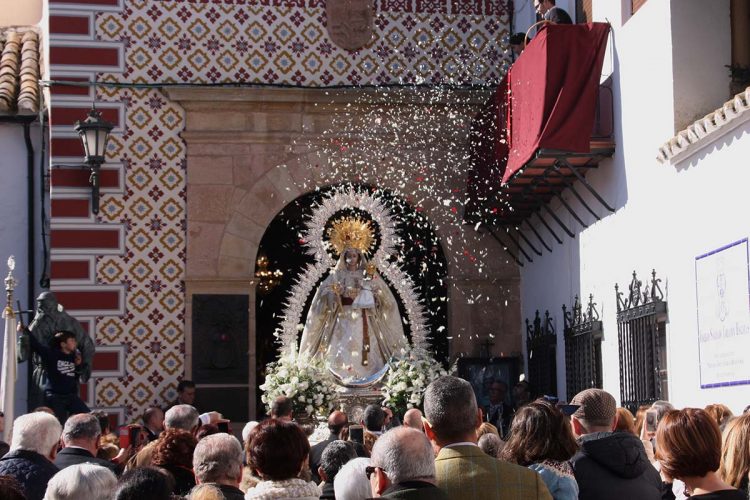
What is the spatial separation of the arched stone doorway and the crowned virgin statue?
112 centimetres

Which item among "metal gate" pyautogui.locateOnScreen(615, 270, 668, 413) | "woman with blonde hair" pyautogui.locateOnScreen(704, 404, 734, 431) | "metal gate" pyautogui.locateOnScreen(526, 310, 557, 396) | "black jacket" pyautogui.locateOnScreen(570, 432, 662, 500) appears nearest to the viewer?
"black jacket" pyautogui.locateOnScreen(570, 432, 662, 500)

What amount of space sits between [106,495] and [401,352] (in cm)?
1001

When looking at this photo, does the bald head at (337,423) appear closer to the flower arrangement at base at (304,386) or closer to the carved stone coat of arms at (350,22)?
the flower arrangement at base at (304,386)

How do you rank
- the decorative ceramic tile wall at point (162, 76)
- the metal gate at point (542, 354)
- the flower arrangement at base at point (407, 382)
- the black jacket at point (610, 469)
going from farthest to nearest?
the decorative ceramic tile wall at point (162, 76)
the metal gate at point (542, 354)
the flower arrangement at base at point (407, 382)
the black jacket at point (610, 469)

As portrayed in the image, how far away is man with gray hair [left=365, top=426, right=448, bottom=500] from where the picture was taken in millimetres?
5000

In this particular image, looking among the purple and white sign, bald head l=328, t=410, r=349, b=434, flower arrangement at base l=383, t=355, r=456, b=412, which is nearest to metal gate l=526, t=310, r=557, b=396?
flower arrangement at base l=383, t=355, r=456, b=412

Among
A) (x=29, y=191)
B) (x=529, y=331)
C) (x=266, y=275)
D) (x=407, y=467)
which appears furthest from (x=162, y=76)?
(x=407, y=467)

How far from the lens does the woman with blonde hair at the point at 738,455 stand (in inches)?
208

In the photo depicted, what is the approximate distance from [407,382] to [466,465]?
925 cm

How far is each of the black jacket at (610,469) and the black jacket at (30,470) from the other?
2.38 metres

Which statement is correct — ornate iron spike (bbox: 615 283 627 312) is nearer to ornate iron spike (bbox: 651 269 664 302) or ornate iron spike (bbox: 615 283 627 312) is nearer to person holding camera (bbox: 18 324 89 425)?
ornate iron spike (bbox: 651 269 664 302)

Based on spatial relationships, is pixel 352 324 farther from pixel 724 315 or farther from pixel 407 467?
pixel 407 467

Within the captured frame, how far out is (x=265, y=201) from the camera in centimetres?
1634

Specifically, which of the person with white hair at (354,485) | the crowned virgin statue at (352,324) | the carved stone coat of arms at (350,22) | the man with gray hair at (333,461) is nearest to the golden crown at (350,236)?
the crowned virgin statue at (352,324)
